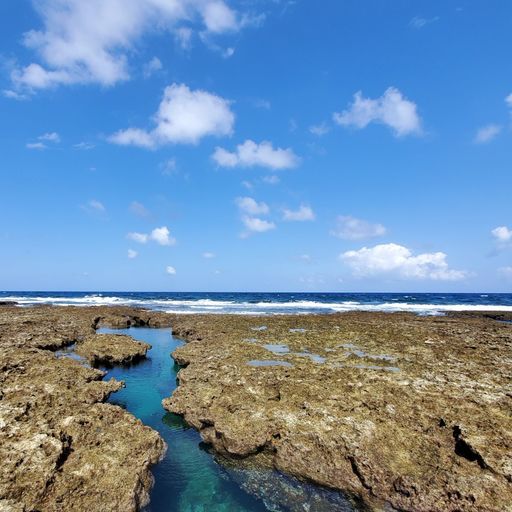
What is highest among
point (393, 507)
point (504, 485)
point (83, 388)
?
point (83, 388)

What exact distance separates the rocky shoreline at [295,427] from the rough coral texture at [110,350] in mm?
3919

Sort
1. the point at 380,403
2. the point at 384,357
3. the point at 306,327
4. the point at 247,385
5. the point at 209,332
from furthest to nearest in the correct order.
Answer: the point at 306,327 < the point at 209,332 < the point at 384,357 < the point at 247,385 < the point at 380,403

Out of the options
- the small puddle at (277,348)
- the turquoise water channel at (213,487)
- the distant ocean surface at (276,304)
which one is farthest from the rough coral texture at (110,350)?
the distant ocean surface at (276,304)

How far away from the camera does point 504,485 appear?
8.36 metres

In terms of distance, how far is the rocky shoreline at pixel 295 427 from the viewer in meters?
8.29

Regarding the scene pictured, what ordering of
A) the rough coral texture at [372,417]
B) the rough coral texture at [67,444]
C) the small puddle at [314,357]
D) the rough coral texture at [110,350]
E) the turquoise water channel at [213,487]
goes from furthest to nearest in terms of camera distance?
the rough coral texture at [110,350] < the small puddle at [314,357] < the turquoise water channel at [213,487] < the rough coral texture at [372,417] < the rough coral texture at [67,444]

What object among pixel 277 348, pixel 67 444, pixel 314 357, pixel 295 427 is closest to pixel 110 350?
pixel 277 348

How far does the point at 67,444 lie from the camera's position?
9320 mm

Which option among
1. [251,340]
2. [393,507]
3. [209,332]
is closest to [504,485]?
[393,507]

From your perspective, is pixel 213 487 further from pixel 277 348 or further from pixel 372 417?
pixel 277 348

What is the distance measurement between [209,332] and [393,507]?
21875 millimetres

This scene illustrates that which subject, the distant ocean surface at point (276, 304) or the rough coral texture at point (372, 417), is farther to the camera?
the distant ocean surface at point (276, 304)

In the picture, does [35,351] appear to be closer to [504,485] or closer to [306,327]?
[504,485]

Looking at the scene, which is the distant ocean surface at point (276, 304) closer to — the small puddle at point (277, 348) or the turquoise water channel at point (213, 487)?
the small puddle at point (277, 348)
